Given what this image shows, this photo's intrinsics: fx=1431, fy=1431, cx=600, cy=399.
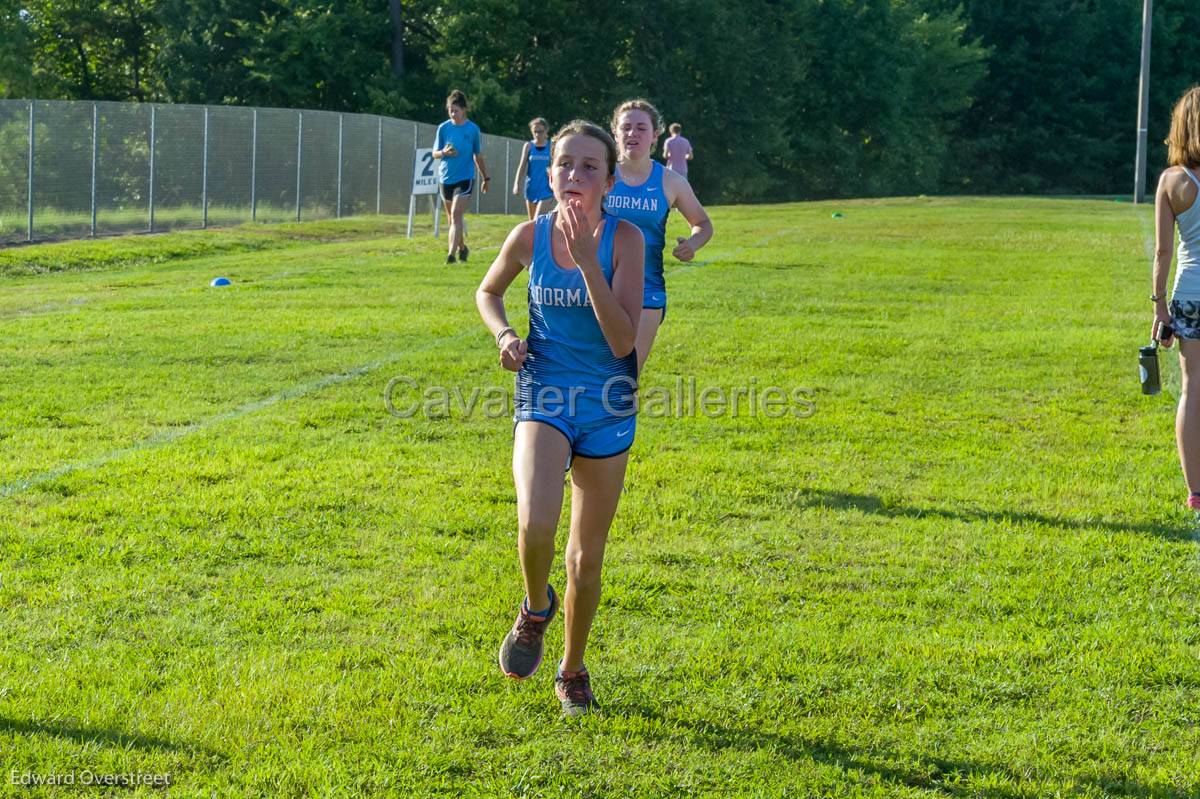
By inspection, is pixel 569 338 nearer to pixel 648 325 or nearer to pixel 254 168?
pixel 648 325

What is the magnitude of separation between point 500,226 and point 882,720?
82.5 ft

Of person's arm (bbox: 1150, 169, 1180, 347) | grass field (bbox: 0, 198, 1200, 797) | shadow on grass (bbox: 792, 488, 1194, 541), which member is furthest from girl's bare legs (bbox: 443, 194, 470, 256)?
person's arm (bbox: 1150, 169, 1180, 347)

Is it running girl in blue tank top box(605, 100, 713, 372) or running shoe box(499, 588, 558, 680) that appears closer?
running shoe box(499, 588, 558, 680)

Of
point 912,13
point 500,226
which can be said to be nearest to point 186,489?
point 500,226

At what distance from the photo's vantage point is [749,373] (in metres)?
11.0

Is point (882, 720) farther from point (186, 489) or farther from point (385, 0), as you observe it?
point (385, 0)

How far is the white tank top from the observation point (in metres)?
6.99

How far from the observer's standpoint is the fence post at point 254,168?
29453 mm

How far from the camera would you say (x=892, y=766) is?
4.14 m

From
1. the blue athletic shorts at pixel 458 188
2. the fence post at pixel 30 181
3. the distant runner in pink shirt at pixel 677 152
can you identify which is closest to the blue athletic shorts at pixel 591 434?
the blue athletic shorts at pixel 458 188

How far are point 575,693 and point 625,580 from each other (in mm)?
1357

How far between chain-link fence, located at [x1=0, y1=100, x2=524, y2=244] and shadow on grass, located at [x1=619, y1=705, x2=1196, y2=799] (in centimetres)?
2075

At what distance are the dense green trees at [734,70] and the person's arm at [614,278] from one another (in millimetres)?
49575

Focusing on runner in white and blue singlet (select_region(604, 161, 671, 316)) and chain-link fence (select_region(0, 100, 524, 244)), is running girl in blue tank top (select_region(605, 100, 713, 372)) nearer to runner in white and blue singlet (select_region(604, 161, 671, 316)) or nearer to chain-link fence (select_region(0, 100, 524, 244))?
runner in white and blue singlet (select_region(604, 161, 671, 316))
